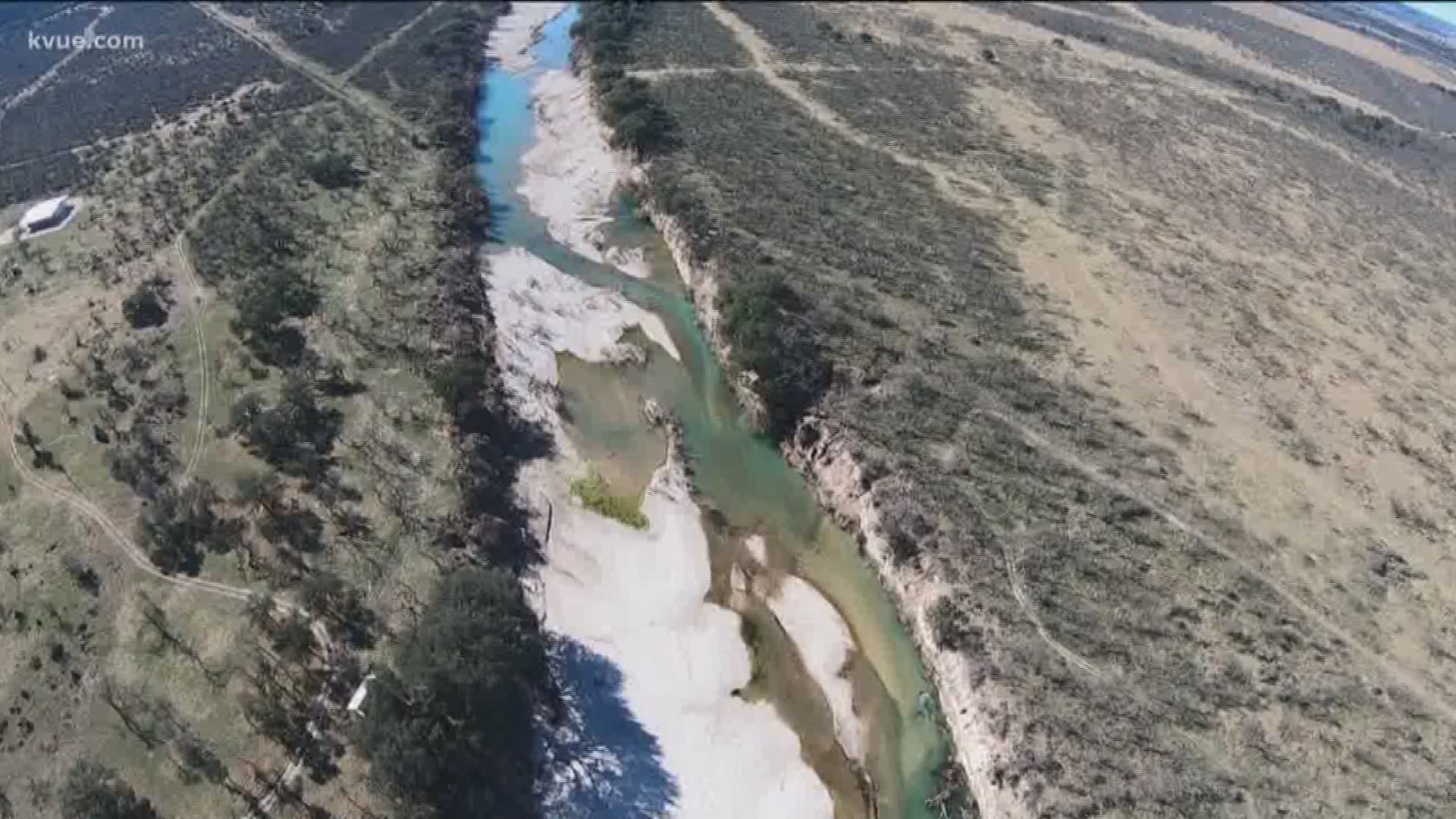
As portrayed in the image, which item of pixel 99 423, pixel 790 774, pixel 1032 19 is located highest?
pixel 1032 19

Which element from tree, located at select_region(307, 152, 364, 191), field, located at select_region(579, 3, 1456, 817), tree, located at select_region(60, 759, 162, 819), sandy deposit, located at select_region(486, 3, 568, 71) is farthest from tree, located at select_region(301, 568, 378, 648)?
sandy deposit, located at select_region(486, 3, 568, 71)

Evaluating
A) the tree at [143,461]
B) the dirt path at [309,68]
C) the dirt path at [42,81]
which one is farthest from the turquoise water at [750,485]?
the dirt path at [42,81]

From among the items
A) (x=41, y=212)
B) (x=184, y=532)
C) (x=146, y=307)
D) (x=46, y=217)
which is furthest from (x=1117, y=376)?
(x=41, y=212)

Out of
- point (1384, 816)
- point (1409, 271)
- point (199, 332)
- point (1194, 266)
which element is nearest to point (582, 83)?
point (199, 332)

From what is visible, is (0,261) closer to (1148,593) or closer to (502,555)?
(502,555)

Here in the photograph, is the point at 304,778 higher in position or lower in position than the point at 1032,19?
lower

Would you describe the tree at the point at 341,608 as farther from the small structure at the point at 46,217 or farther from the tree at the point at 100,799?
the small structure at the point at 46,217
